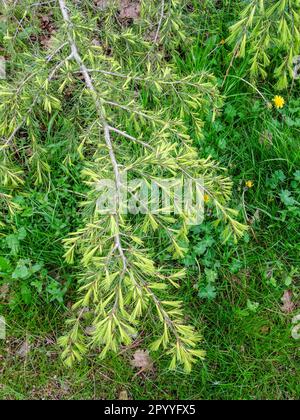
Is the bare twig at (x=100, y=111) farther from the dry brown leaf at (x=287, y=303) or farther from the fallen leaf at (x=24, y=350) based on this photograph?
the dry brown leaf at (x=287, y=303)

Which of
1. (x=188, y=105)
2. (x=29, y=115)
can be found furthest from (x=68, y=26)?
(x=188, y=105)

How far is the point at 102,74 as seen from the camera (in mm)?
2090

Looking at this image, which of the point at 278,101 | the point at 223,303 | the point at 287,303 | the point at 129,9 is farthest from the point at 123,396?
the point at 129,9

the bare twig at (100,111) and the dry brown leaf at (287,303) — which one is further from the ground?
the bare twig at (100,111)

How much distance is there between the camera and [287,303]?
8.50ft

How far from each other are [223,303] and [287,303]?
1.28 feet

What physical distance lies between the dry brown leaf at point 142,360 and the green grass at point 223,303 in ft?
0.13

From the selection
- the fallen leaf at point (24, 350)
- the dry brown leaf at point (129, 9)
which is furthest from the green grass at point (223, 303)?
the dry brown leaf at point (129, 9)

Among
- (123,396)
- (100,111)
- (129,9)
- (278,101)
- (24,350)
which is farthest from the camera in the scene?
(129,9)

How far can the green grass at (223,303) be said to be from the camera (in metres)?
2.44

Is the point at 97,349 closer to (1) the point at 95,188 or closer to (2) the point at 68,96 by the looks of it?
(1) the point at 95,188

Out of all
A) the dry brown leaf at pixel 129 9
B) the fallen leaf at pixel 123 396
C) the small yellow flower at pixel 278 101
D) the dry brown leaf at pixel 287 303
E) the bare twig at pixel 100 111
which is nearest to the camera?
the bare twig at pixel 100 111

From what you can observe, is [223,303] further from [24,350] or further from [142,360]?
[24,350]
